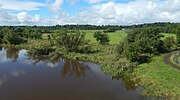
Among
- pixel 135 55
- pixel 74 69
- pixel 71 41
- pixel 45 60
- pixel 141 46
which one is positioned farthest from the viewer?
pixel 71 41

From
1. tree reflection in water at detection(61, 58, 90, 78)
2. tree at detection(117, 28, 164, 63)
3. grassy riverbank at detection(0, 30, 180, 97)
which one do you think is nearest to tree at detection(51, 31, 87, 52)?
tree reflection in water at detection(61, 58, 90, 78)

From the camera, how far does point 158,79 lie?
3566cm

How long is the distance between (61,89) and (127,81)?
40.4ft

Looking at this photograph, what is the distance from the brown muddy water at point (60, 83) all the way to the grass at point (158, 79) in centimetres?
220

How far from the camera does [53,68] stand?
50312 mm

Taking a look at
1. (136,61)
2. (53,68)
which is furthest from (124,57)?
(53,68)

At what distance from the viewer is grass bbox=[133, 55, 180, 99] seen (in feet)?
99.6

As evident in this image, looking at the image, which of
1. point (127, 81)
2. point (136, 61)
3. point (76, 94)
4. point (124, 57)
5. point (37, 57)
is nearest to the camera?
point (76, 94)

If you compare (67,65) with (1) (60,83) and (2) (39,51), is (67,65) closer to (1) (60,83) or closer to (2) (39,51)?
(1) (60,83)

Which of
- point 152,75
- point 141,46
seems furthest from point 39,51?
point 152,75

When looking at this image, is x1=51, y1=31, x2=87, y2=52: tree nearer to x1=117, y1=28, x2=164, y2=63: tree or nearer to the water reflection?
the water reflection

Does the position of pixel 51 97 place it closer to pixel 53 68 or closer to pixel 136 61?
pixel 53 68

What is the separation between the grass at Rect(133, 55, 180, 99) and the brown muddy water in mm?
2203

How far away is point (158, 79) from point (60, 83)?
17.4 metres
